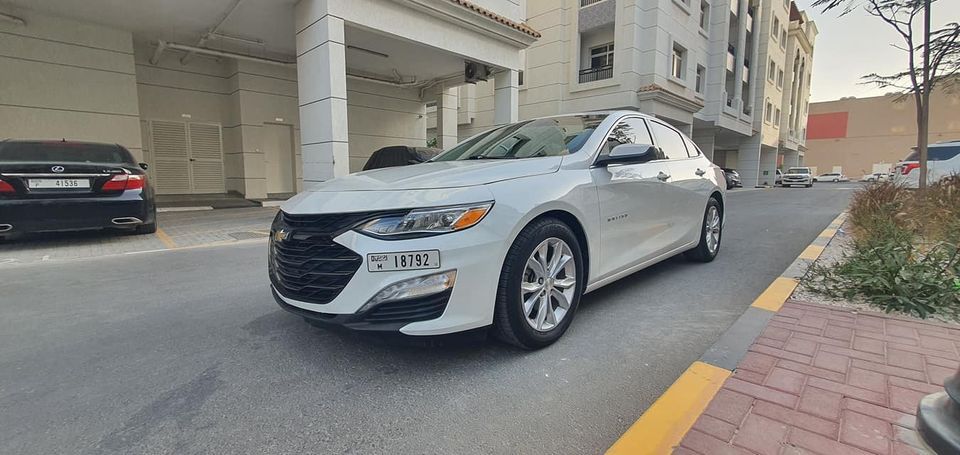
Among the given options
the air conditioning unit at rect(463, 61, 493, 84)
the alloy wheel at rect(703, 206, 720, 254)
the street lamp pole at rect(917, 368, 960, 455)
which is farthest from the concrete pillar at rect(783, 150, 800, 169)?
the street lamp pole at rect(917, 368, 960, 455)

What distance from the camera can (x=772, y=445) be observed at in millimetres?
1716

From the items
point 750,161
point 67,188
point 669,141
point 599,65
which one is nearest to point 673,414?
point 669,141

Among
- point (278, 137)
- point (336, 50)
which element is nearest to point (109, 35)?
point (278, 137)

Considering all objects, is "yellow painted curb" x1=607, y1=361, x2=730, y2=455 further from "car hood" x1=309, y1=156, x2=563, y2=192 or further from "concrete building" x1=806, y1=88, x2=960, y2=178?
"concrete building" x1=806, y1=88, x2=960, y2=178

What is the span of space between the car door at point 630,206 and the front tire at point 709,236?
3.79 feet

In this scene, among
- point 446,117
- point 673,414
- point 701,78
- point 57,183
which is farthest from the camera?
point 701,78

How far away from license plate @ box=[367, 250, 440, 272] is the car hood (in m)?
0.41

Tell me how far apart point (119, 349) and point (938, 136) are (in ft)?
246

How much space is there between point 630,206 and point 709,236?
2160 millimetres

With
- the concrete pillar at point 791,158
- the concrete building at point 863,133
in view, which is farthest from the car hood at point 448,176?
the concrete building at point 863,133

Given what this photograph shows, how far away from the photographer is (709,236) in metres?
5.03

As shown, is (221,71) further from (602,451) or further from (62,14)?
(602,451)

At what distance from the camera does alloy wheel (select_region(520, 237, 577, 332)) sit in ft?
8.54

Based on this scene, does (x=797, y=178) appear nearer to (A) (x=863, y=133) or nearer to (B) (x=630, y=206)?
(B) (x=630, y=206)
